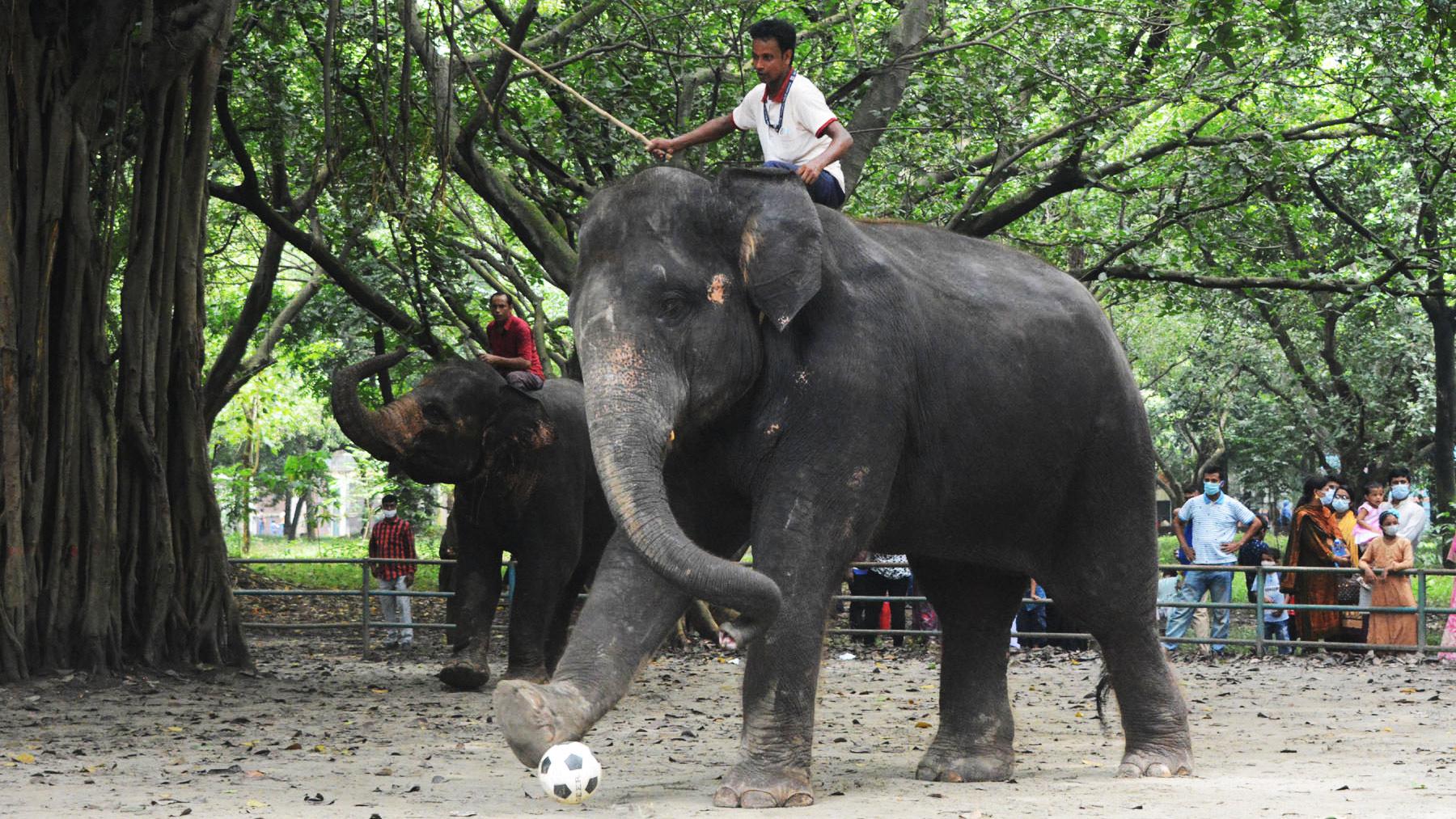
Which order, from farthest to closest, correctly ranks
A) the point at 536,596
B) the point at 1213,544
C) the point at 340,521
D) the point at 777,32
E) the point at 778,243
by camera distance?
the point at 340,521
the point at 1213,544
the point at 536,596
the point at 777,32
the point at 778,243

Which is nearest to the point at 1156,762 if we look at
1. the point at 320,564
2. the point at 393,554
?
the point at 393,554

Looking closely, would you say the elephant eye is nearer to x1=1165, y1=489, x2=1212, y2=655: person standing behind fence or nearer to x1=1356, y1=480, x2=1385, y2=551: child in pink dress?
x1=1165, y1=489, x2=1212, y2=655: person standing behind fence

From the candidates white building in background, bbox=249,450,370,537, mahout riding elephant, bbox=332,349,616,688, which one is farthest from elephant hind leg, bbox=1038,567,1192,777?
white building in background, bbox=249,450,370,537

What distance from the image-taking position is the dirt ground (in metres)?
5.80

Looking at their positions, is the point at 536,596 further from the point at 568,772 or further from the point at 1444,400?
the point at 1444,400

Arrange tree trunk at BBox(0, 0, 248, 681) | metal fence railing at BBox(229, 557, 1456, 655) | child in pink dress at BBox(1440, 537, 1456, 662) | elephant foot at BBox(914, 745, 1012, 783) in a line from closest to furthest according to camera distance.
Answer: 1. elephant foot at BBox(914, 745, 1012, 783)
2. tree trunk at BBox(0, 0, 248, 681)
3. metal fence railing at BBox(229, 557, 1456, 655)
4. child in pink dress at BBox(1440, 537, 1456, 662)

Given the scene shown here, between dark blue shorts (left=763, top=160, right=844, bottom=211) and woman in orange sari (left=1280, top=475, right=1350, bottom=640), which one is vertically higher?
dark blue shorts (left=763, top=160, right=844, bottom=211)

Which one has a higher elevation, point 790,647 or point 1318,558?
point 1318,558

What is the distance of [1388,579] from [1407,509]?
0.91 meters

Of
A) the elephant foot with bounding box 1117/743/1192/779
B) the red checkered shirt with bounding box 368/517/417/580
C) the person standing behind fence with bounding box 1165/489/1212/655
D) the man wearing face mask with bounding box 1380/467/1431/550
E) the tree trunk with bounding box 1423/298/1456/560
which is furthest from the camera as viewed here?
the tree trunk with bounding box 1423/298/1456/560

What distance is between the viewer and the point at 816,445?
590 centimetres

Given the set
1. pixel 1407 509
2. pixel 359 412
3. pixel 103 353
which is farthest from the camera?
pixel 1407 509

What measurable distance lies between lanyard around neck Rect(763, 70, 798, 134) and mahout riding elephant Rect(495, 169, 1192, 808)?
0.49 metres

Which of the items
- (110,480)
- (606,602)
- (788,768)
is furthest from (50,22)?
(788,768)
